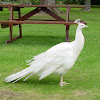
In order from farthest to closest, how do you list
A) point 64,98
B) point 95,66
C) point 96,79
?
point 95,66
point 96,79
point 64,98

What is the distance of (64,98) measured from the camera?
3623 millimetres

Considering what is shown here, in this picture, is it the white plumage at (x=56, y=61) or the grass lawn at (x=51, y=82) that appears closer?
the grass lawn at (x=51, y=82)

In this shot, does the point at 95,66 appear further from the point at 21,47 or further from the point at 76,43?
the point at 21,47

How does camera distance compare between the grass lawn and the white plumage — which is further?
the white plumage


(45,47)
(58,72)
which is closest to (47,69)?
(58,72)

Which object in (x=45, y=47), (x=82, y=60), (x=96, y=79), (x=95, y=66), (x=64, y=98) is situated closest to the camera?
(x=64, y=98)

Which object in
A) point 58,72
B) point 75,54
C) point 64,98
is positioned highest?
point 75,54

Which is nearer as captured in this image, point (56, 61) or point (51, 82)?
point (56, 61)

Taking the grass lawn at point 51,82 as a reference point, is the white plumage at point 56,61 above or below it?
above

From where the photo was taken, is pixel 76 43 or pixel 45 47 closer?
pixel 76 43

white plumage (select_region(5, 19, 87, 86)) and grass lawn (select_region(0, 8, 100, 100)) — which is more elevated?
white plumage (select_region(5, 19, 87, 86))

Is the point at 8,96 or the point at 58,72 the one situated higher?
the point at 58,72

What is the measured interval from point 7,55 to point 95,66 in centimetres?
218

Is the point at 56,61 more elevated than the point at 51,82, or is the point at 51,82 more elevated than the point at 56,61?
the point at 56,61
